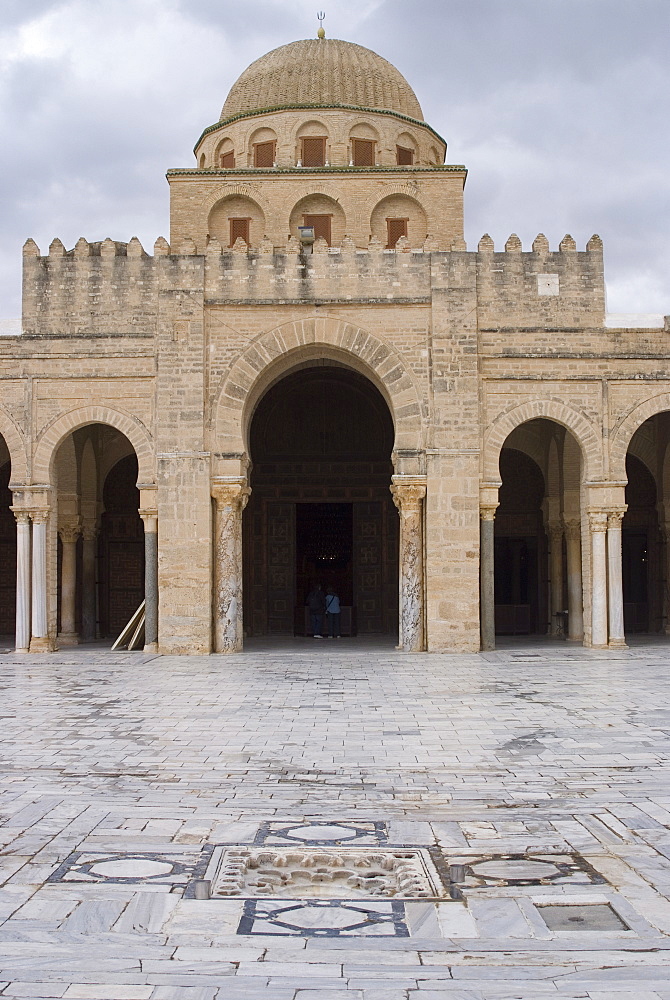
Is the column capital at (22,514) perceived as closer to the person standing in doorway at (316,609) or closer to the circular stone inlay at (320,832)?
the person standing in doorway at (316,609)

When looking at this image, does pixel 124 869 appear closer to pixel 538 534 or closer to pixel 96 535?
pixel 96 535

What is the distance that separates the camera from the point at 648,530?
780 inches

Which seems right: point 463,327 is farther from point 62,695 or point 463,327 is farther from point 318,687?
point 62,695

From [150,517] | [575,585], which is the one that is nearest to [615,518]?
[575,585]

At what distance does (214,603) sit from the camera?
598 inches

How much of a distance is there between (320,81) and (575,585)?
39.7ft

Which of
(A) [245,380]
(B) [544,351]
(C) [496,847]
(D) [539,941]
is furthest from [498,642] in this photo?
(D) [539,941]

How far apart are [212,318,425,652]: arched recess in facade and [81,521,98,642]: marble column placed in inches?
167

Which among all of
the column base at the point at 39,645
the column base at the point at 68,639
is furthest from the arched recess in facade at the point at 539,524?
the column base at the point at 68,639

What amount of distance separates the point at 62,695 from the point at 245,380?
20.3 feet

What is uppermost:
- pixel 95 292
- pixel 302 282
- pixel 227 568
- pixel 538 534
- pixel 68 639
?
pixel 302 282

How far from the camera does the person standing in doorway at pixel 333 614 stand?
1859 centimetres

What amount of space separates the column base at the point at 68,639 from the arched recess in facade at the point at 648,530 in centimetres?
1051

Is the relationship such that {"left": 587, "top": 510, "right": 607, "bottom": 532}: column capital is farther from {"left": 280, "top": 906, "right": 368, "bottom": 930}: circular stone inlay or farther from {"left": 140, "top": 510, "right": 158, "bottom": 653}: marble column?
{"left": 280, "top": 906, "right": 368, "bottom": 930}: circular stone inlay
